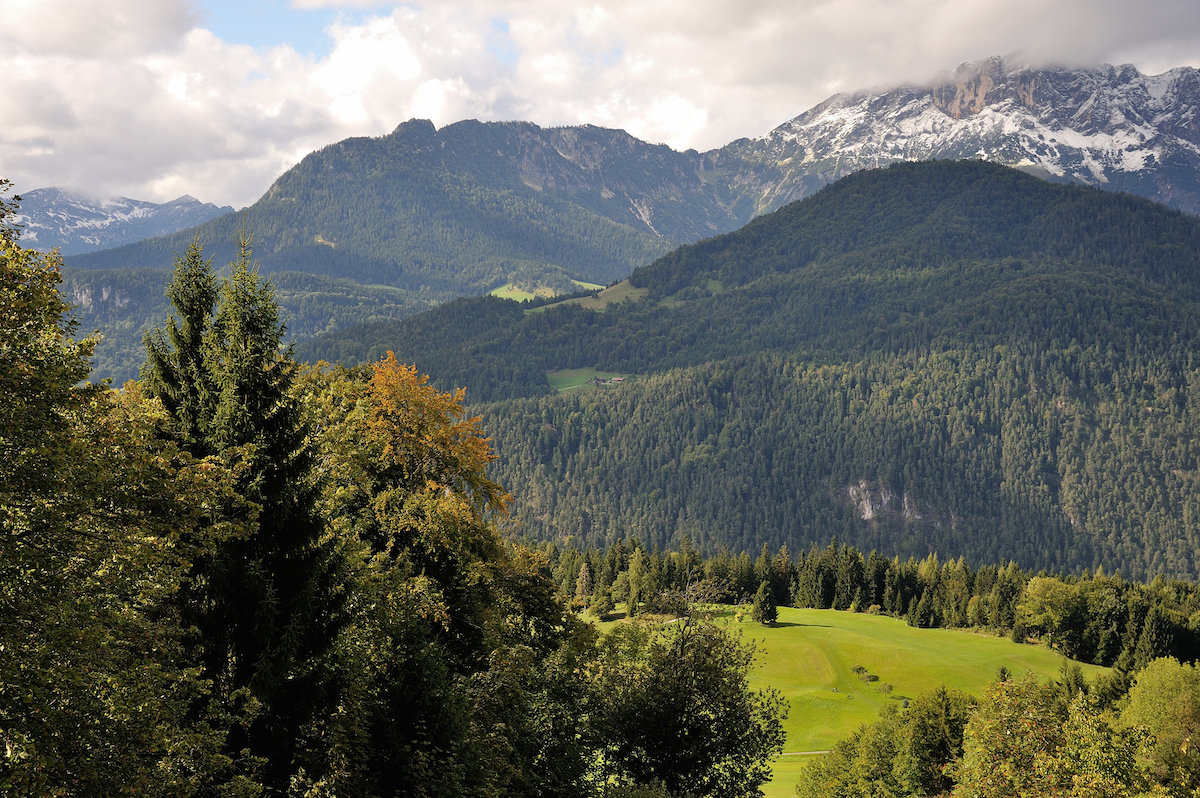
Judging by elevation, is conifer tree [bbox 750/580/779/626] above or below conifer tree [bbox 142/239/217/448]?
below

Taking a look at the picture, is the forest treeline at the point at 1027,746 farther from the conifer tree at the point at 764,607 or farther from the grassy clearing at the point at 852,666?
the conifer tree at the point at 764,607

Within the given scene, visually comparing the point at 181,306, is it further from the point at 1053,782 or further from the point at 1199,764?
the point at 1199,764

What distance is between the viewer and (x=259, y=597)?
21.6 meters

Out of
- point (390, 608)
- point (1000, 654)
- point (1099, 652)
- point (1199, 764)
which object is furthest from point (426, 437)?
point (1099, 652)

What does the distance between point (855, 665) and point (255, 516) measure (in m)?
91.8

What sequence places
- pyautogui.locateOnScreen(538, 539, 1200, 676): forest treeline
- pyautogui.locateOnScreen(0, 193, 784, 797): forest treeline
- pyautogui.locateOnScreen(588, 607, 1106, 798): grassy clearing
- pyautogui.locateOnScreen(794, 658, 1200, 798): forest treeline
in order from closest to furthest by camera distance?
pyautogui.locateOnScreen(0, 193, 784, 797): forest treeline < pyautogui.locateOnScreen(794, 658, 1200, 798): forest treeline < pyautogui.locateOnScreen(588, 607, 1106, 798): grassy clearing < pyautogui.locateOnScreen(538, 539, 1200, 676): forest treeline

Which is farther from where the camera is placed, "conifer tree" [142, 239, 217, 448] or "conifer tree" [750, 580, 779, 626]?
"conifer tree" [750, 580, 779, 626]

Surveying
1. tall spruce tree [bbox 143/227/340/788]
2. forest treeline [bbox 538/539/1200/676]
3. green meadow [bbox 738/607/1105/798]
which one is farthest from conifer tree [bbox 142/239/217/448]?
forest treeline [bbox 538/539/1200/676]

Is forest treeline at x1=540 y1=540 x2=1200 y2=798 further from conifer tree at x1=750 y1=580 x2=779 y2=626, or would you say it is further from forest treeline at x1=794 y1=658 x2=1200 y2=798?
conifer tree at x1=750 y1=580 x2=779 y2=626

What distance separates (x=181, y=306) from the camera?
23.6 metres

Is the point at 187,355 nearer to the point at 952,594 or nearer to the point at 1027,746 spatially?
the point at 1027,746

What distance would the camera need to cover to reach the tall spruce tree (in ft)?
69.3

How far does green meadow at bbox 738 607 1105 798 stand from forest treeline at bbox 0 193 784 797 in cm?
4441

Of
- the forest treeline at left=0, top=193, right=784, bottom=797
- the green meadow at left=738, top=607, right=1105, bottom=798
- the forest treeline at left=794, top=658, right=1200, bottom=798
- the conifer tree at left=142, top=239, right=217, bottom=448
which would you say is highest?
the conifer tree at left=142, top=239, right=217, bottom=448
